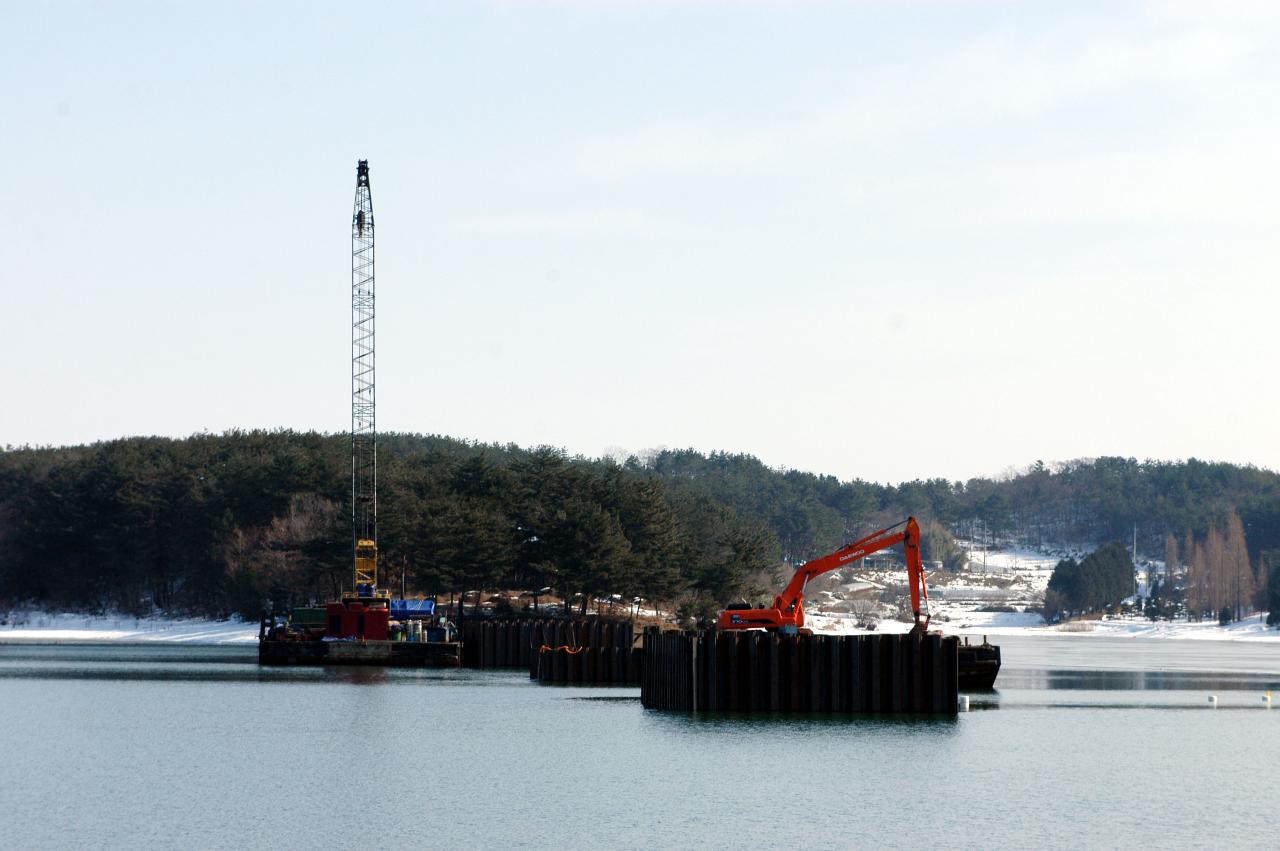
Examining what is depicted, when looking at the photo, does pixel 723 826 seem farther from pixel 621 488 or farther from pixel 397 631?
pixel 621 488

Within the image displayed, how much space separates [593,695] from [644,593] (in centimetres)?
7133

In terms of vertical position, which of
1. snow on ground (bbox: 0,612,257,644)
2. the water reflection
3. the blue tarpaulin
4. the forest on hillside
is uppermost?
the forest on hillside

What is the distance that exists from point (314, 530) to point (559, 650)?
232 ft

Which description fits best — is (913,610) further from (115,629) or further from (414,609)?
(115,629)

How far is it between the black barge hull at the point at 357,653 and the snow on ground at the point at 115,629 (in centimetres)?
4990

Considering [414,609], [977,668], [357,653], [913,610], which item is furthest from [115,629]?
[977,668]

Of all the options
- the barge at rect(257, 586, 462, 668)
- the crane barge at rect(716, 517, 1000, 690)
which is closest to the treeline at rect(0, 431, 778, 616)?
the barge at rect(257, 586, 462, 668)

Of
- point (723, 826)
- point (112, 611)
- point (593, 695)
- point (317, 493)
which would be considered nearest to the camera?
Answer: point (723, 826)

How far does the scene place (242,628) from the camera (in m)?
157

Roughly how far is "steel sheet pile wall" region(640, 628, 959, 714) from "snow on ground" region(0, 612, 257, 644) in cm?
9795

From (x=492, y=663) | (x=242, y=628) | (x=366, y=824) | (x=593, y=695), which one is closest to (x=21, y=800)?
(x=366, y=824)

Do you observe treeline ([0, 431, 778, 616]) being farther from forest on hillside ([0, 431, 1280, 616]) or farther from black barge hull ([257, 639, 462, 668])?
black barge hull ([257, 639, 462, 668])

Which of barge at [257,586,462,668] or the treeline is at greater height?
the treeline

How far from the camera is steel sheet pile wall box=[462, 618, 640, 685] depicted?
84000 mm
